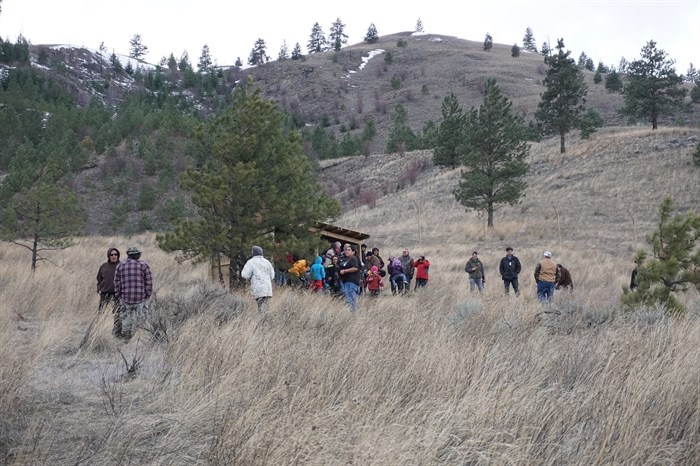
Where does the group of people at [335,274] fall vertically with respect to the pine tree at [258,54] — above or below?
below

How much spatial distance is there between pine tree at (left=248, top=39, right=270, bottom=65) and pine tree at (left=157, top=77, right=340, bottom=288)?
507 ft

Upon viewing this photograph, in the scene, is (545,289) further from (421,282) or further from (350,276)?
(350,276)

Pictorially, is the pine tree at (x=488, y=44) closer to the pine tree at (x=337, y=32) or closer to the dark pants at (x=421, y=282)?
the pine tree at (x=337, y=32)

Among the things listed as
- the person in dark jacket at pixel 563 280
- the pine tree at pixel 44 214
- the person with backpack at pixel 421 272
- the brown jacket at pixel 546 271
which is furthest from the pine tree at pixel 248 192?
the pine tree at pixel 44 214

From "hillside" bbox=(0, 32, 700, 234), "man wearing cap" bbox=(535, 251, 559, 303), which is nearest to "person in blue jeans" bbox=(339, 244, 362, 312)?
"man wearing cap" bbox=(535, 251, 559, 303)

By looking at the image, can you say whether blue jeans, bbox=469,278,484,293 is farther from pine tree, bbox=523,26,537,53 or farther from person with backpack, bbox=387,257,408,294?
pine tree, bbox=523,26,537,53

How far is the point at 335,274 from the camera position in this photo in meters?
12.7

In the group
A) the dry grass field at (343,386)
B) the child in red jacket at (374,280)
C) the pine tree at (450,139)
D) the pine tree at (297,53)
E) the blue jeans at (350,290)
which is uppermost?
the pine tree at (297,53)

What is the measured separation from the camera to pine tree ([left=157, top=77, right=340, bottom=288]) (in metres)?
12.6

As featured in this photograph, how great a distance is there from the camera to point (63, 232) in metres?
19.2

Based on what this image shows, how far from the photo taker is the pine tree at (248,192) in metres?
12.6

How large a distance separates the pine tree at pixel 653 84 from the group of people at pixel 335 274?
3877 cm

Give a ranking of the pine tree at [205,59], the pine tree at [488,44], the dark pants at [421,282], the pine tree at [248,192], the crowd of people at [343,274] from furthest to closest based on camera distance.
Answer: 1. the pine tree at [205,59]
2. the pine tree at [488,44]
3. the dark pants at [421,282]
4. the pine tree at [248,192]
5. the crowd of people at [343,274]

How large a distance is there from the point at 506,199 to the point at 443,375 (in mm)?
28280
